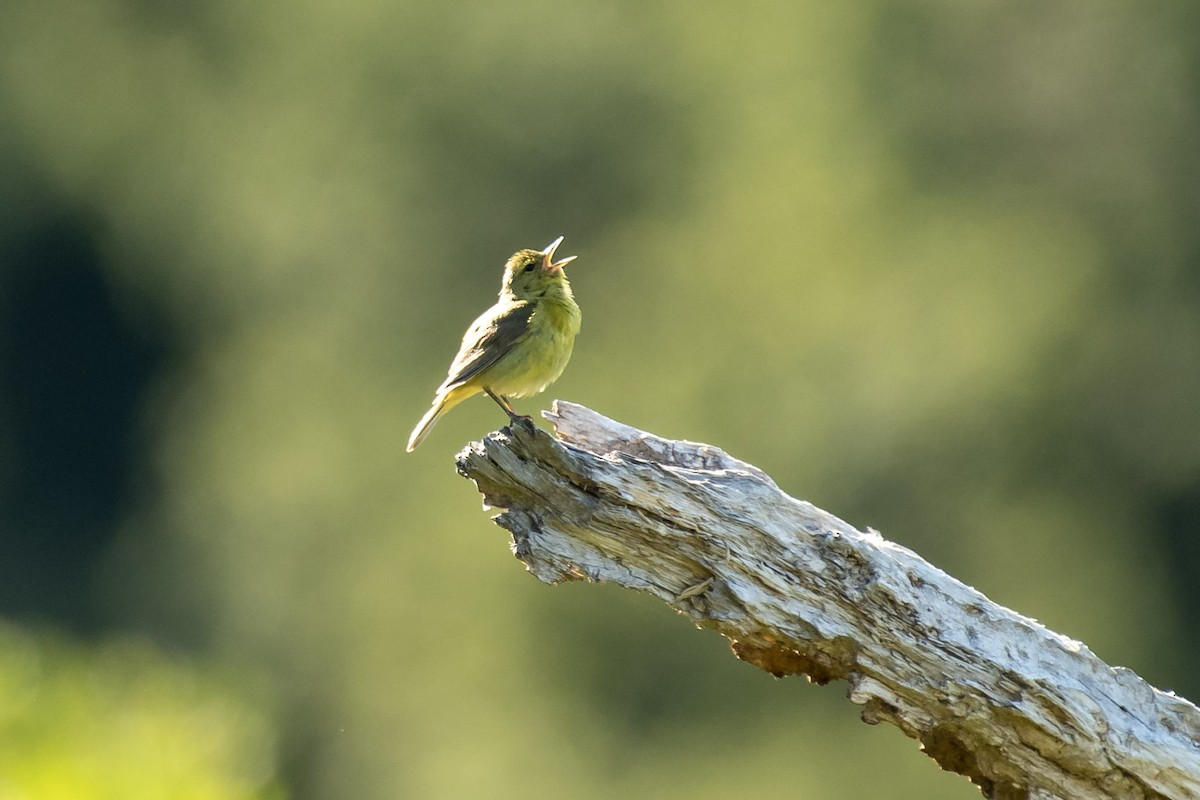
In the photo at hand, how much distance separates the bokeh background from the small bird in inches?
415

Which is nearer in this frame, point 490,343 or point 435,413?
point 490,343

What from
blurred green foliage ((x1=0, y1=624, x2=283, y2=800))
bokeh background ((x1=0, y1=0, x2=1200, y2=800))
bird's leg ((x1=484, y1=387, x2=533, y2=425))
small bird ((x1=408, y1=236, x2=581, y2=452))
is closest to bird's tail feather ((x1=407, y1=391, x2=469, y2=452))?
small bird ((x1=408, y1=236, x2=581, y2=452))

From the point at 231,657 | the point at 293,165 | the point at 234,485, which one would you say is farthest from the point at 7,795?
the point at 293,165

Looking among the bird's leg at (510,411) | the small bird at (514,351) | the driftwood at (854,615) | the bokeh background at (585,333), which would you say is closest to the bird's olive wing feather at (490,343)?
the small bird at (514,351)

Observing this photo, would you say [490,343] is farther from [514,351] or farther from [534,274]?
[534,274]

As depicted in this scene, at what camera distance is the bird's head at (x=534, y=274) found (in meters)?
8.52

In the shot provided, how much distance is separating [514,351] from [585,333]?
16.9 m

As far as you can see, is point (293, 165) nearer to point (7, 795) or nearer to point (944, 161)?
point (944, 161)

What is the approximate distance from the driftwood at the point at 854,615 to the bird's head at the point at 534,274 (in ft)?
8.66

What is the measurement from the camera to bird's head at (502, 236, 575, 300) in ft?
27.9

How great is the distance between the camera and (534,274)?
8586mm

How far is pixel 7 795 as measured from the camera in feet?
15.5

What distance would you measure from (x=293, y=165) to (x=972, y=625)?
2776 cm

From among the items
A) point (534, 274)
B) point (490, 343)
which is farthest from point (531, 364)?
point (534, 274)
